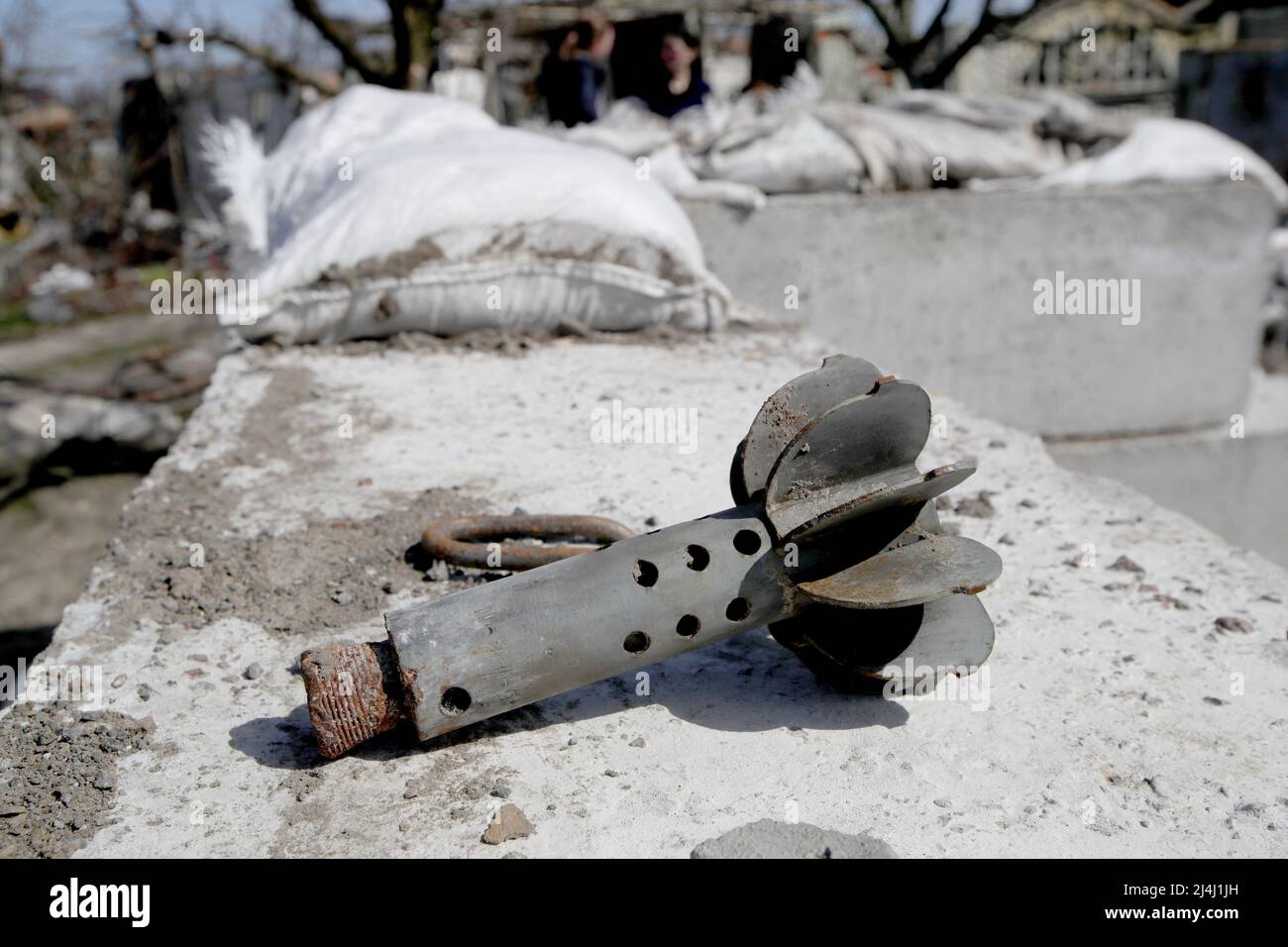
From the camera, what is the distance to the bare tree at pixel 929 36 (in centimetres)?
941

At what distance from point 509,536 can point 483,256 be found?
1690mm

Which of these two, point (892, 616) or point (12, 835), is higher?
point (892, 616)

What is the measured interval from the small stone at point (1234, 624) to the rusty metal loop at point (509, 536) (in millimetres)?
953

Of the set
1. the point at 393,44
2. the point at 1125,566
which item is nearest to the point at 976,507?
the point at 1125,566

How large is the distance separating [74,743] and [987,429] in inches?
82.6

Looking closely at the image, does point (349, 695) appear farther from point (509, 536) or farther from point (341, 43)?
point (341, 43)

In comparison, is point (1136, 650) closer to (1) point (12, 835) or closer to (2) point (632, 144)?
(1) point (12, 835)

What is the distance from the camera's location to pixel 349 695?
1.33 metres

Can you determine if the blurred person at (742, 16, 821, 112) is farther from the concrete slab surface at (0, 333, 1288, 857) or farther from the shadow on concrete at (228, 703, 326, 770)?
the shadow on concrete at (228, 703, 326, 770)

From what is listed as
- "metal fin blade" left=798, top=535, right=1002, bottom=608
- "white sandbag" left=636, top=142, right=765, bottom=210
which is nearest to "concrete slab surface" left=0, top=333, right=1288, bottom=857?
"metal fin blade" left=798, top=535, right=1002, bottom=608

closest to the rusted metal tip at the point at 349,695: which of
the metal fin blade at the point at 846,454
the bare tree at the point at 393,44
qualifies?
the metal fin blade at the point at 846,454

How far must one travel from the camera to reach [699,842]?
1.23 m

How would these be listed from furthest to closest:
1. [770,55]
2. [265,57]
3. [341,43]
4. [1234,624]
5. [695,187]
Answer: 1. [770,55]
2. [265,57]
3. [341,43]
4. [695,187]
5. [1234,624]

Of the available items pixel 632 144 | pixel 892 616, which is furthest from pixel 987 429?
pixel 632 144
